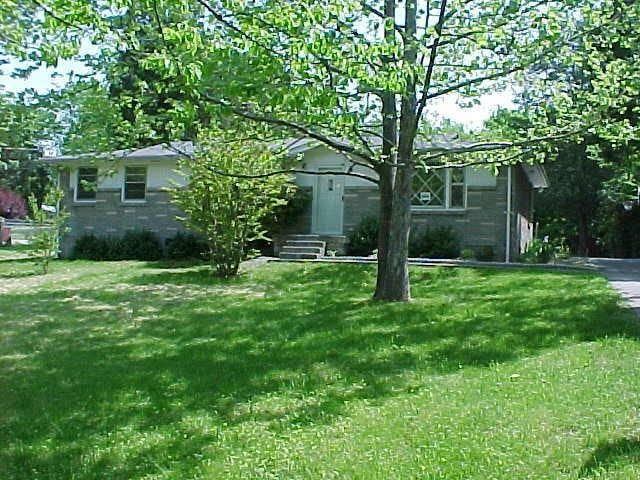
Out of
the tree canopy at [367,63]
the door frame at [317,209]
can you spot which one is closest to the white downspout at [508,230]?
the door frame at [317,209]

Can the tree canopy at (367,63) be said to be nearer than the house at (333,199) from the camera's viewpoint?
Yes

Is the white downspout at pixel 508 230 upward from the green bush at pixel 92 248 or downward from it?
upward

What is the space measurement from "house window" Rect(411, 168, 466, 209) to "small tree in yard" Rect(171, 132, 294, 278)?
4.84 metres

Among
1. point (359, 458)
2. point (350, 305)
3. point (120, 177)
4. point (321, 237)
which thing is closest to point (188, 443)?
point (359, 458)

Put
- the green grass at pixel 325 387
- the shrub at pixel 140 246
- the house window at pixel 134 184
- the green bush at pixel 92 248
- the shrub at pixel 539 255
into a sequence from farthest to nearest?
the house window at pixel 134 184, the green bush at pixel 92 248, the shrub at pixel 140 246, the shrub at pixel 539 255, the green grass at pixel 325 387

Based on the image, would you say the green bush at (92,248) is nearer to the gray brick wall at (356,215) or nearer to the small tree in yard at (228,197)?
the gray brick wall at (356,215)

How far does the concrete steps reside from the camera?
17.6 m

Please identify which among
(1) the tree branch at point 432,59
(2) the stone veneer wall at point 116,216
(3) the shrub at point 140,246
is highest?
(1) the tree branch at point 432,59

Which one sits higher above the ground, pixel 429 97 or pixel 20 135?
pixel 429 97

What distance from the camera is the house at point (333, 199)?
17891 mm

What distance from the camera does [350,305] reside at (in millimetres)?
11031

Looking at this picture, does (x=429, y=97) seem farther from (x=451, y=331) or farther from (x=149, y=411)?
(x=149, y=411)

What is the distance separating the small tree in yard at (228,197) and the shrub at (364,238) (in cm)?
388

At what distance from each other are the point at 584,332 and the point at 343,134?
4.16 m
